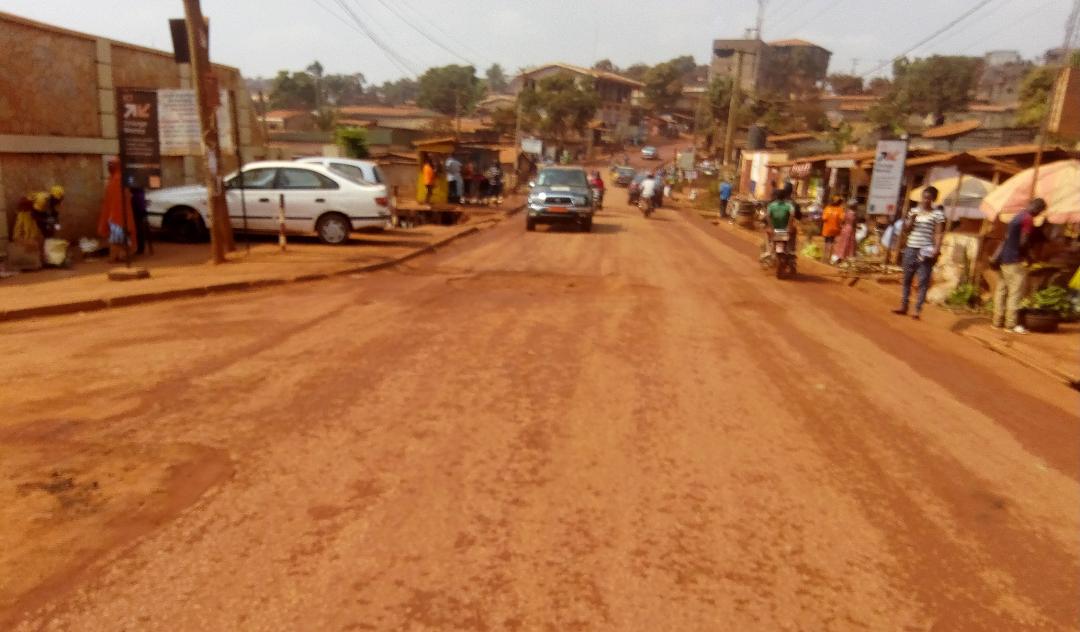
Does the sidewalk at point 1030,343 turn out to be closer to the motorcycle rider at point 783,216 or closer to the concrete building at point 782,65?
the motorcycle rider at point 783,216

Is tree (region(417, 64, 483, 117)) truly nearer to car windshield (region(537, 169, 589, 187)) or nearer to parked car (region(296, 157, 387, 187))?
car windshield (region(537, 169, 589, 187))

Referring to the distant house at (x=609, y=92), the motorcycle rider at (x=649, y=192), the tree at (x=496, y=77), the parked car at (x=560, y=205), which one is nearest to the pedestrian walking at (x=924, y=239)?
the parked car at (x=560, y=205)

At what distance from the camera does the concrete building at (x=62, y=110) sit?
11.9 metres

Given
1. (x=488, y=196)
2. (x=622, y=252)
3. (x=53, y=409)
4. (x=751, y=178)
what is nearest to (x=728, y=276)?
(x=622, y=252)

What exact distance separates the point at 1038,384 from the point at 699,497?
5.40 meters

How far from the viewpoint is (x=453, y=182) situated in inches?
1040

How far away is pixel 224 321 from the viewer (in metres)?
8.12

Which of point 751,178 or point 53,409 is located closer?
point 53,409

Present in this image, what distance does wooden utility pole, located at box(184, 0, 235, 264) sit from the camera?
36.7 ft

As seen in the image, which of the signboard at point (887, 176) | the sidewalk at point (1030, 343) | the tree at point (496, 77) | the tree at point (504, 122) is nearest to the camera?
the sidewalk at point (1030, 343)

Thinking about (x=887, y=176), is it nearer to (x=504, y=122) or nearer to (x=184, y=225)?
(x=184, y=225)

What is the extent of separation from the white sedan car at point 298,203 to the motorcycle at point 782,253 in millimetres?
7575

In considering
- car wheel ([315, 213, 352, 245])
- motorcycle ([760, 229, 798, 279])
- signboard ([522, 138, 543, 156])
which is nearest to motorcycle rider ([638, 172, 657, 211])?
motorcycle ([760, 229, 798, 279])

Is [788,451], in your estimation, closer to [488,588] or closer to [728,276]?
[488,588]
